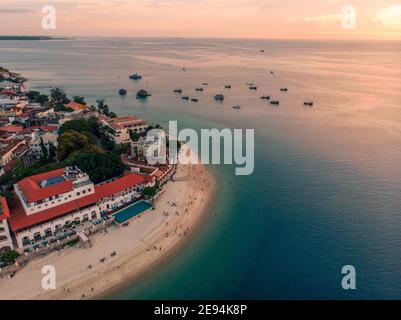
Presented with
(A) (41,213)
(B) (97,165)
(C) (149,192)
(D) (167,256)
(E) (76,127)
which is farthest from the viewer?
(E) (76,127)

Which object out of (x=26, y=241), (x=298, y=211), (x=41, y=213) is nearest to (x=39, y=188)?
(x=41, y=213)

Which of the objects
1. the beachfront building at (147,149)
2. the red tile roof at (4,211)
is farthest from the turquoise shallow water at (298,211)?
the red tile roof at (4,211)

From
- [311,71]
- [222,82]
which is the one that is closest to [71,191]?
[222,82]

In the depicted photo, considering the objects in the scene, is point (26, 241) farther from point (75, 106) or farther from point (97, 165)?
point (75, 106)

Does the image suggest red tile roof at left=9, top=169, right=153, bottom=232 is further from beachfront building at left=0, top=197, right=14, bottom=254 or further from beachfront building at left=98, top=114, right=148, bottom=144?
beachfront building at left=98, top=114, right=148, bottom=144

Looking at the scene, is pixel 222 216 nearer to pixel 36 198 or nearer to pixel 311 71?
pixel 36 198

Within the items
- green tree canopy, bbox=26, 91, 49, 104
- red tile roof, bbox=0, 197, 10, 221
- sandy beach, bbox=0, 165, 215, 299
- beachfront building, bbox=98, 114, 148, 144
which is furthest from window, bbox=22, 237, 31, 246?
green tree canopy, bbox=26, 91, 49, 104

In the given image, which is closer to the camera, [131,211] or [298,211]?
[131,211]
